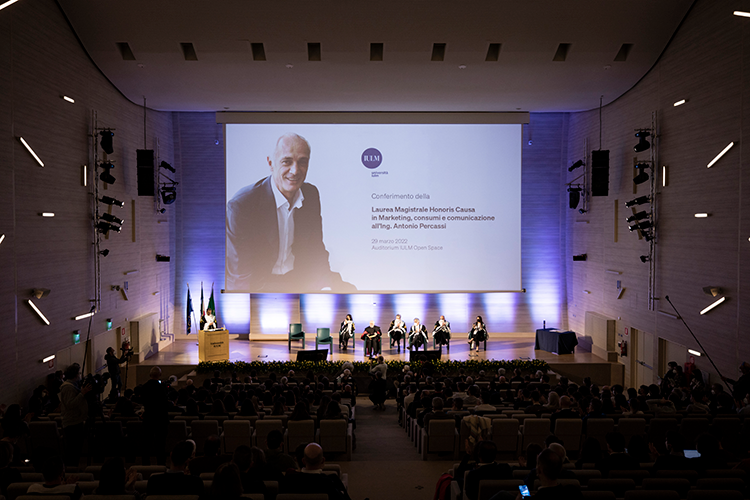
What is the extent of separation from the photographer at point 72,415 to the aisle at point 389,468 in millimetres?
2748

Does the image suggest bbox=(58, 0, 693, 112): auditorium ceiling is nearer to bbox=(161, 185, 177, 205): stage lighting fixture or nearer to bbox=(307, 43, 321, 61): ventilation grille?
bbox=(307, 43, 321, 61): ventilation grille

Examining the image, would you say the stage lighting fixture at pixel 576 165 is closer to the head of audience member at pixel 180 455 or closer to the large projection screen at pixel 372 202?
the large projection screen at pixel 372 202

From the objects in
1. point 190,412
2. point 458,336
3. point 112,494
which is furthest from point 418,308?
point 112,494

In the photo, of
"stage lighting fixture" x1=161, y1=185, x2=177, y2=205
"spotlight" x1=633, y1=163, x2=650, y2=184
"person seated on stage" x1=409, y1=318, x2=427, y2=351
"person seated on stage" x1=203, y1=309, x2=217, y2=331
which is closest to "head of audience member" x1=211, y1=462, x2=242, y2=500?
"person seated on stage" x1=409, y1=318, x2=427, y2=351

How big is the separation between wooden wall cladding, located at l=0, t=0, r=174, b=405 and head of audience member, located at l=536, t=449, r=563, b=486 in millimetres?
7760

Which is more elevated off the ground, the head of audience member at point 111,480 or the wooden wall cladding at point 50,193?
the wooden wall cladding at point 50,193

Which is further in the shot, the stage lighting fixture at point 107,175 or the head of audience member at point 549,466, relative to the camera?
the stage lighting fixture at point 107,175

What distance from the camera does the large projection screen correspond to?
46.9 ft

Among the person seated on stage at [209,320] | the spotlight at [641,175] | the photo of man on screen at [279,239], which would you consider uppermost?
the spotlight at [641,175]

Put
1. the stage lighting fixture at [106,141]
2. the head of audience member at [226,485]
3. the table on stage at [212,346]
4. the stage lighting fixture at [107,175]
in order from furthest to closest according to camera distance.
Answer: the table on stage at [212,346] → the stage lighting fixture at [107,175] → the stage lighting fixture at [106,141] → the head of audience member at [226,485]

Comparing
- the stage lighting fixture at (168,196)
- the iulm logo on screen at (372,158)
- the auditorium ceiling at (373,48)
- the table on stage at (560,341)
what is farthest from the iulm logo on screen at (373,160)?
the table on stage at (560,341)

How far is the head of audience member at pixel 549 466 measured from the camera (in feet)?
10.2

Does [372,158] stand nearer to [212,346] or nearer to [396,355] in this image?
[396,355]

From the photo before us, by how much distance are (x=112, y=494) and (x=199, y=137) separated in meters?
12.9
